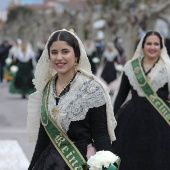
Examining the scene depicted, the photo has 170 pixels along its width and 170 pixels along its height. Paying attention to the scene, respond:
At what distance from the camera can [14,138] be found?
10492 millimetres

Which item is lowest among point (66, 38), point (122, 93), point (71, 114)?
point (122, 93)

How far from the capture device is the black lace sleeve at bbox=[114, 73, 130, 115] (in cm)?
723

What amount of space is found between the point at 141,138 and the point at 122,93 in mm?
509

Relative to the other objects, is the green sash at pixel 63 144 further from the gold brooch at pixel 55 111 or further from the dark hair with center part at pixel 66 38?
the dark hair with center part at pixel 66 38

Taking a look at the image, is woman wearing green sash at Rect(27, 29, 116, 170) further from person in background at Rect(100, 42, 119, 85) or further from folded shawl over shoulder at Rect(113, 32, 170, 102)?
person in background at Rect(100, 42, 119, 85)

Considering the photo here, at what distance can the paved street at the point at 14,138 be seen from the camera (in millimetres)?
8438

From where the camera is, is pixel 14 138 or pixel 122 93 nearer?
pixel 122 93

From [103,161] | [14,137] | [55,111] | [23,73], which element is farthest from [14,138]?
[23,73]

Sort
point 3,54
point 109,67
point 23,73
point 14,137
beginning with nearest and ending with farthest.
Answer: point 14,137
point 23,73
point 109,67
point 3,54

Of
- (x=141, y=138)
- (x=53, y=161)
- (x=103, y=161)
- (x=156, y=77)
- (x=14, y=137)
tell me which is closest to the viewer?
(x=103, y=161)

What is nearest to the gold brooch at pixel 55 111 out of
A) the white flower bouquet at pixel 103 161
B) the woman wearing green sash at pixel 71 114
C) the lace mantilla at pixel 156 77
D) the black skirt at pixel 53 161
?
the woman wearing green sash at pixel 71 114

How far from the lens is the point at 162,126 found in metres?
6.98

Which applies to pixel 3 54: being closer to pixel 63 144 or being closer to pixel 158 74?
pixel 158 74

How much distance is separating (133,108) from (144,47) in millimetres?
614
